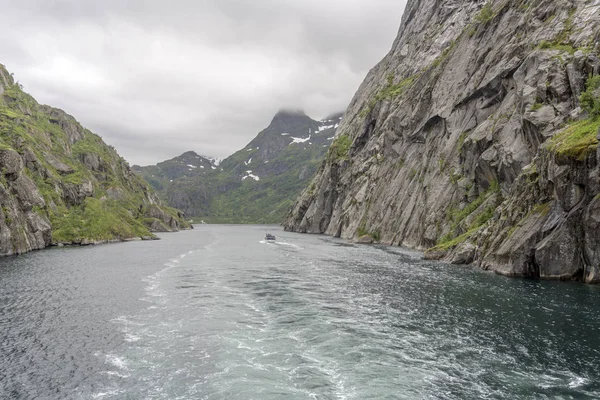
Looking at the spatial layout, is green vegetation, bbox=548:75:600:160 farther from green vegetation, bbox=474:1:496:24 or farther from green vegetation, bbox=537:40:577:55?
green vegetation, bbox=474:1:496:24

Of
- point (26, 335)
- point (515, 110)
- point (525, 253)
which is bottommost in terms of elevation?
point (26, 335)

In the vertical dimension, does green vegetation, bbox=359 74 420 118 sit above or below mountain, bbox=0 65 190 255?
above

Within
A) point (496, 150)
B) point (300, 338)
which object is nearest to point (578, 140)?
point (496, 150)

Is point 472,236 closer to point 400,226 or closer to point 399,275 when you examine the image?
point 399,275

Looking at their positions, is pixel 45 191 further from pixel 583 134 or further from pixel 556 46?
pixel 556 46

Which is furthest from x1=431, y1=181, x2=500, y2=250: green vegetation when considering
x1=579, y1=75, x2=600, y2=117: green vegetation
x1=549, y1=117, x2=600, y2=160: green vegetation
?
x1=579, y1=75, x2=600, y2=117: green vegetation

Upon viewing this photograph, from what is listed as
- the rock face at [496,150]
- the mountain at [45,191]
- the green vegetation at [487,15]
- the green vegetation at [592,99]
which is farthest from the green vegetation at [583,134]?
the mountain at [45,191]

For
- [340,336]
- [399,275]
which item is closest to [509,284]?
[399,275]
